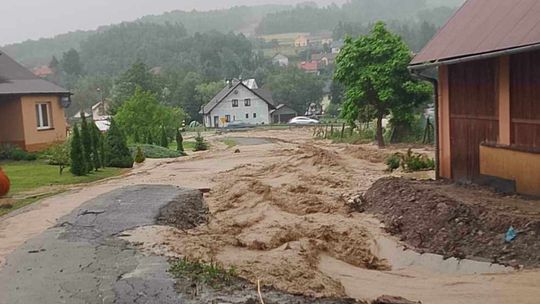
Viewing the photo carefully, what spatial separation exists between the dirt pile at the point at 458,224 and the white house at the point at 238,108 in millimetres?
71151

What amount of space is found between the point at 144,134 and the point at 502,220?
1343 inches

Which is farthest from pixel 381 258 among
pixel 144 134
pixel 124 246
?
pixel 144 134

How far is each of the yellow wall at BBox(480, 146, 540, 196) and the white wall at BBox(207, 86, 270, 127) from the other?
72.1 m

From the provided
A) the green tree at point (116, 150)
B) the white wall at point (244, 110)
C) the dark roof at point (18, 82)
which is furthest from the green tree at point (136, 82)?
the green tree at point (116, 150)

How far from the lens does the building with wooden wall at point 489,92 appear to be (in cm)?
1270

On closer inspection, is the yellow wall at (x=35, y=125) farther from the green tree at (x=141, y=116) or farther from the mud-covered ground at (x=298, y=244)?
the green tree at (x=141, y=116)

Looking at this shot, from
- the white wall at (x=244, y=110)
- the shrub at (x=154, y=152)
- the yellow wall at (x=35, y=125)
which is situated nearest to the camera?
the yellow wall at (x=35, y=125)

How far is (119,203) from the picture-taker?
1521cm

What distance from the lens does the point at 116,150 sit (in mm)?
27625

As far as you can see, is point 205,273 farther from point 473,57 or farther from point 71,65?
point 71,65

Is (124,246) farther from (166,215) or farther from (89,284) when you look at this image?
(166,215)

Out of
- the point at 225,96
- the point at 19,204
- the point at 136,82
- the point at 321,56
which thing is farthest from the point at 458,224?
the point at 321,56

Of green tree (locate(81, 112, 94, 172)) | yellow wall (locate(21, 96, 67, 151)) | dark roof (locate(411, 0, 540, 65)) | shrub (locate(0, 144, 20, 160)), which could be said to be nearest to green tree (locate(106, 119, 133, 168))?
green tree (locate(81, 112, 94, 172))

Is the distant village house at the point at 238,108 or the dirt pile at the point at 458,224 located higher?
the distant village house at the point at 238,108
